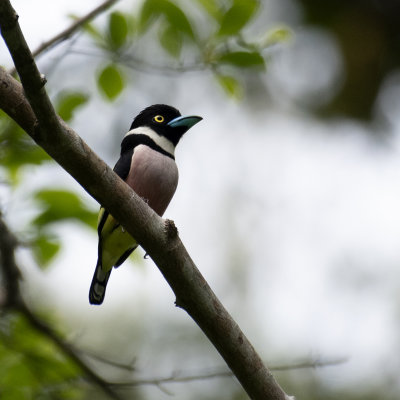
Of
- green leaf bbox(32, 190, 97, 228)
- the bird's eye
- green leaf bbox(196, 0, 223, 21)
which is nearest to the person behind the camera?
green leaf bbox(196, 0, 223, 21)

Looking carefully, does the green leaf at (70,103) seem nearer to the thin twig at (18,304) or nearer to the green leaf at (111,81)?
the green leaf at (111,81)

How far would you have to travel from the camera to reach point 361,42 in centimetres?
1399

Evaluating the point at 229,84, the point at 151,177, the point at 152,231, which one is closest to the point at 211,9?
the point at 229,84

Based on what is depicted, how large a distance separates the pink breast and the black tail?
33.8 inches

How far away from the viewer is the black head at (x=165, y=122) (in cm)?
642

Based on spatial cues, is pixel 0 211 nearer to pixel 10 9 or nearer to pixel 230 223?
pixel 10 9

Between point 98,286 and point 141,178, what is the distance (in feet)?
3.82

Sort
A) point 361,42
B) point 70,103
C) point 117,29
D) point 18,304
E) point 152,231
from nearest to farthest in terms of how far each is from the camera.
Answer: point 152,231, point 117,29, point 70,103, point 18,304, point 361,42

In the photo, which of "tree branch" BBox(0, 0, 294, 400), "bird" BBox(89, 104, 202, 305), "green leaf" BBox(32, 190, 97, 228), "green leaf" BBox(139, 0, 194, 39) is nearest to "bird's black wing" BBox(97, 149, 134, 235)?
"bird" BBox(89, 104, 202, 305)

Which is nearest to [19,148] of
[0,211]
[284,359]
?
[0,211]

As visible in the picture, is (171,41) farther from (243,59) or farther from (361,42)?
(361,42)

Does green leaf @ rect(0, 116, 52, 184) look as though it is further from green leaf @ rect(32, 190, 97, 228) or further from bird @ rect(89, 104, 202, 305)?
bird @ rect(89, 104, 202, 305)

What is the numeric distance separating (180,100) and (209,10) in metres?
8.85

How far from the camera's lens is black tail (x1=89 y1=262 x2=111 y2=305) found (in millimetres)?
6355
